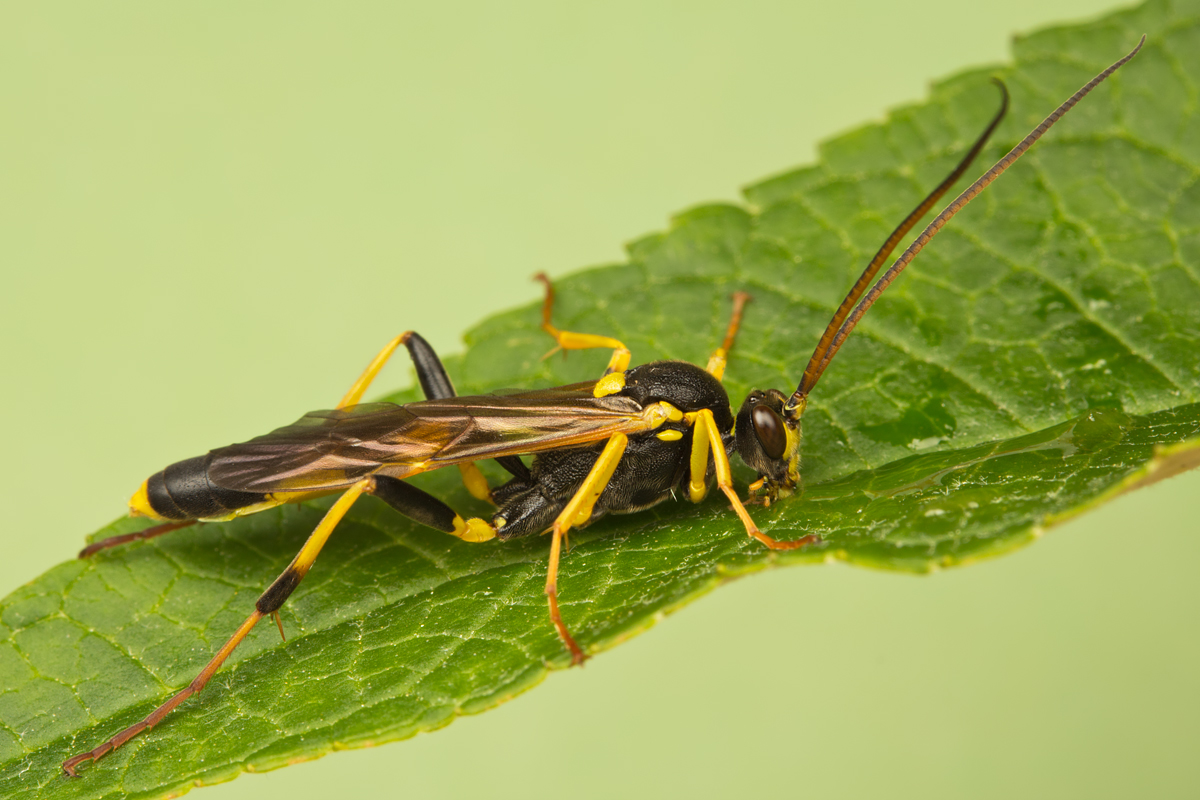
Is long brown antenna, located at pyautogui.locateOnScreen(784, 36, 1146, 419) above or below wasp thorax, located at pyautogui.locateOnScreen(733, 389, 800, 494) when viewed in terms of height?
above

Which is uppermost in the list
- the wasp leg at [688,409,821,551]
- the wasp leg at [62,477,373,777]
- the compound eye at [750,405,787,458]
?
the compound eye at [750,405,787,458]

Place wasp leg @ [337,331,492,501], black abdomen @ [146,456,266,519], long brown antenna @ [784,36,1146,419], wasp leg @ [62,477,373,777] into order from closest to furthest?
long brown antenna @ [784,36,1146,419]
wasp leg @ [62,477,373,777]
black abdomen @ [146,456,266,519]
wasp leg @ [337,331,492,501]

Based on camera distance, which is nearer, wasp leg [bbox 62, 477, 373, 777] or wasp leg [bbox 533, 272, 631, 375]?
wasp leg [bbox 62, 477, 373, 777]

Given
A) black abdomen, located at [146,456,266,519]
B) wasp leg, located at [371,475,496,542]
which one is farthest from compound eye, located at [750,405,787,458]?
black abdomen, located at [146,456,266,519]

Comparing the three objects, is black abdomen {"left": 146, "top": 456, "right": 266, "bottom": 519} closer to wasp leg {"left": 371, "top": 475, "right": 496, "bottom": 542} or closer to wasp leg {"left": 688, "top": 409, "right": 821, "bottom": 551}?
wasp leg {"left": 371, "top": 475, "right": 496, "bottom": 542}

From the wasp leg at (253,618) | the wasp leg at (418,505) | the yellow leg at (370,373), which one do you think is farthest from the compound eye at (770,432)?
the yellow leg at (370,373)

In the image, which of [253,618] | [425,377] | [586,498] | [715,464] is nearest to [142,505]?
[253,618]

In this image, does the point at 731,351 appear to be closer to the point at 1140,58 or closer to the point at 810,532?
the point at 810,532

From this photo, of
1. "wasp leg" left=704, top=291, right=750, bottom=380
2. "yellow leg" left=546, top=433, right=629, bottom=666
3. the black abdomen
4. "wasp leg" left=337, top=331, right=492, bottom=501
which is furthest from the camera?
"wasp leg" left=704, top=291, right=750, bottom=380
